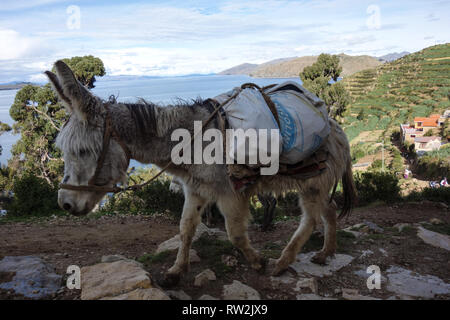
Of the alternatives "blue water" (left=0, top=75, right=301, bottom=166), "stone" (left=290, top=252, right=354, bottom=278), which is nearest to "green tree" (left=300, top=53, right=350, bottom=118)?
"blue water" (left=0, top=75, right=301, bottom=166)

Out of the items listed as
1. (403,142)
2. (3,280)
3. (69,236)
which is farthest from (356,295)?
(403,142)

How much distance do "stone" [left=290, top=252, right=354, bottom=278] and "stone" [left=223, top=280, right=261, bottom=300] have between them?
88 cm

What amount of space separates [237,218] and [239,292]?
30.4 inches

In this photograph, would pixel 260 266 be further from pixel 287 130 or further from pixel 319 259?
pixel 287 130

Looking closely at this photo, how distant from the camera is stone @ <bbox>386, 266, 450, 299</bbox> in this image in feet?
12.2

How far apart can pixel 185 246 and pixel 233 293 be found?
0.79m

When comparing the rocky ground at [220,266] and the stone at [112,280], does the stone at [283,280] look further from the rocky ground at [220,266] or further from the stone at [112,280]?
the stone at [112,280]

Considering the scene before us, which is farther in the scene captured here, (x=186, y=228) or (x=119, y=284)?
(x=186, y=228)

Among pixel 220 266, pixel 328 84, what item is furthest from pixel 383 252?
pixel 328 84

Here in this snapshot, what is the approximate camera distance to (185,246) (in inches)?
151

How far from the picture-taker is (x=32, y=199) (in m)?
9.85
